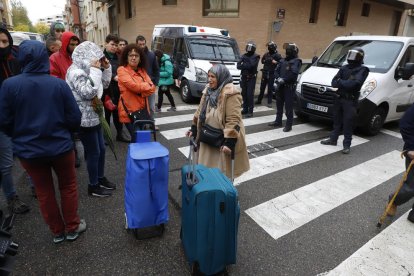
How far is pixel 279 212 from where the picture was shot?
3.43 meters

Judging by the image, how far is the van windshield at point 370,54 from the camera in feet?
20.4

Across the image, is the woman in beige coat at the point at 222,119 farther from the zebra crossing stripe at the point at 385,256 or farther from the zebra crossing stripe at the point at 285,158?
the zebra crossing stripe at the point at 385,256

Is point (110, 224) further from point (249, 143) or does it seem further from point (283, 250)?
point (249, 143)

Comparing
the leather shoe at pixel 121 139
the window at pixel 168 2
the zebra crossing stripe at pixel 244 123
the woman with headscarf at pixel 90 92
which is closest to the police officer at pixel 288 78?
the zebra crossing stripe at pixel 244 123

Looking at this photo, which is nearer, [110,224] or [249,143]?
[110,224]

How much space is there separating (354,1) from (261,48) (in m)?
8.72

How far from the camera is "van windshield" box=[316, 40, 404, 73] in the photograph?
622 centimetres

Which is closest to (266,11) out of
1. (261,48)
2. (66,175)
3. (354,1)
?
(261,48)

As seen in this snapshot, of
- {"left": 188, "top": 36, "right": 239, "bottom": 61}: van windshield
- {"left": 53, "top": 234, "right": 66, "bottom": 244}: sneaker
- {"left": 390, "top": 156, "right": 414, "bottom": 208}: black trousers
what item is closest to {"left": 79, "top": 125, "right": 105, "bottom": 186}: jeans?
{"left": 53, "top": 234, "right": 66, "bottom": 244}: sneaker

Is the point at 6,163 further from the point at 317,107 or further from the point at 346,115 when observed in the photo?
the point at 317,107

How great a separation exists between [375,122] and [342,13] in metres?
16.1

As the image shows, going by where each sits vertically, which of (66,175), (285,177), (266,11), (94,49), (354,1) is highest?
(354,1)

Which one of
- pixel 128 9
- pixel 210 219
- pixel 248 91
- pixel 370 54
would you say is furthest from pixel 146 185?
pixel 128 9

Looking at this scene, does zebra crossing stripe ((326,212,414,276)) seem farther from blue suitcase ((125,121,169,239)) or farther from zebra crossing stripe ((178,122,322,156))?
zebra crossing stripe ((178,122,322,156))
